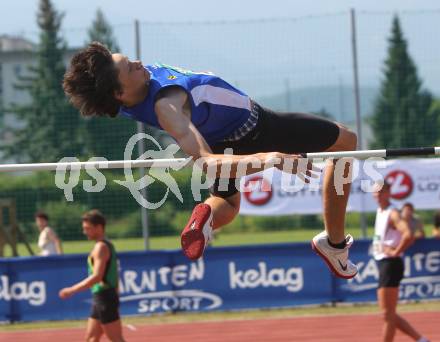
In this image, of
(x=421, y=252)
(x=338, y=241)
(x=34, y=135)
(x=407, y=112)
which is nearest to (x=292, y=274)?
(x=421, y=252)

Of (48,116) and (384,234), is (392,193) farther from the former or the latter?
(48,116)

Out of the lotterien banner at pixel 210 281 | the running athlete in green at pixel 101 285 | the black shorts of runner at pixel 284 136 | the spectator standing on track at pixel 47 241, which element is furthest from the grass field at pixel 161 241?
the black shorts of runner at pixel 284 136

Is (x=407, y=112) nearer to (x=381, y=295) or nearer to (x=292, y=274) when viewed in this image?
(x=292, y=274)

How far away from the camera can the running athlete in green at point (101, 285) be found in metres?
9.22

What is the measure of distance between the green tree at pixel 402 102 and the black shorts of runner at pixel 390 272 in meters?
4.45

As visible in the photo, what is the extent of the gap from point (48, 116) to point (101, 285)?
232 inches

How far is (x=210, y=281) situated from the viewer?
13.5 metres

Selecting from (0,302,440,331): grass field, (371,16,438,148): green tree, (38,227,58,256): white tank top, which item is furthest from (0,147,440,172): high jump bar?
(371,16,438,148): green tree

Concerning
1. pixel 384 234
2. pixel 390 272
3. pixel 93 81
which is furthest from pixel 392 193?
pixel 93 81

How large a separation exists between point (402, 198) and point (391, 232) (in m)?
4.74

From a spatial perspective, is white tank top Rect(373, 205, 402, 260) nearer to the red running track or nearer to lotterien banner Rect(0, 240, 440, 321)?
the red running track

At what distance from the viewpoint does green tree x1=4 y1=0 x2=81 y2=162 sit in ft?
47.2

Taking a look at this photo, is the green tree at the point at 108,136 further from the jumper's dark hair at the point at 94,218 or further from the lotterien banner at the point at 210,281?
the jumper's dark hair at the point at 94,218

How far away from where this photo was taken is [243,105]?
242 inches
